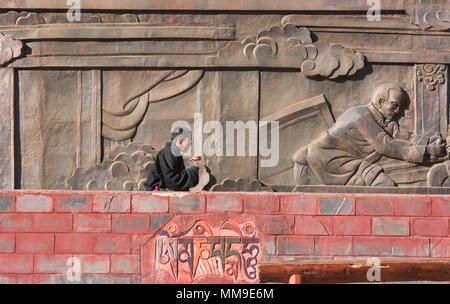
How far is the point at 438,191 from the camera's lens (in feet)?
23.4

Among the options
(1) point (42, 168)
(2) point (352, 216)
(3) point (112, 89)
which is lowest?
(2) point (352, 216)

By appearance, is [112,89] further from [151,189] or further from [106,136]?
[151,189]

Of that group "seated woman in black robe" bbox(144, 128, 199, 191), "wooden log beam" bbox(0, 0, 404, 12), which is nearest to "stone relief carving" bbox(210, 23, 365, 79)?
"wooden log beam" bbox(0, 0, 404, 12)

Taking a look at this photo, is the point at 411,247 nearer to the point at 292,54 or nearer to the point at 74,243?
the point at 292,54

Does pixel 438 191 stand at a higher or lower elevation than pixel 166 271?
higher

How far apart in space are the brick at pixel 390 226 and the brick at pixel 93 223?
2575 millimetres

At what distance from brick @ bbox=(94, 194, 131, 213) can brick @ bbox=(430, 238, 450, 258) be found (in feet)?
9.70

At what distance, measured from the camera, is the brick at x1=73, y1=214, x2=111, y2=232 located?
22.8ft

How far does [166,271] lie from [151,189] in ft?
2.66

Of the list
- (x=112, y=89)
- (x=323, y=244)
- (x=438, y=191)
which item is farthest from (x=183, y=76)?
(x=438, y=191)

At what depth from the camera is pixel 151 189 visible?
23.3ft

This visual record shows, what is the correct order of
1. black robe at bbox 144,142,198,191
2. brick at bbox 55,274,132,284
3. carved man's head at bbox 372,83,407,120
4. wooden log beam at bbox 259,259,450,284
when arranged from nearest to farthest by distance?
wooden log beam at bbox 259,259,450,284
brick at bbox 55,274,132,284
black robe at bbox 144,142,198,191
carved man's head at bbox 372,83,407,120

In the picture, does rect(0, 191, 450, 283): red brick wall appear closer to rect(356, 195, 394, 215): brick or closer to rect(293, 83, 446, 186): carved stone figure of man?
rect(356, 195, 394, 215): brick

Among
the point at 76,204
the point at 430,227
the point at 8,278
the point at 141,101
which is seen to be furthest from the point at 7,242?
the point at 430,227
